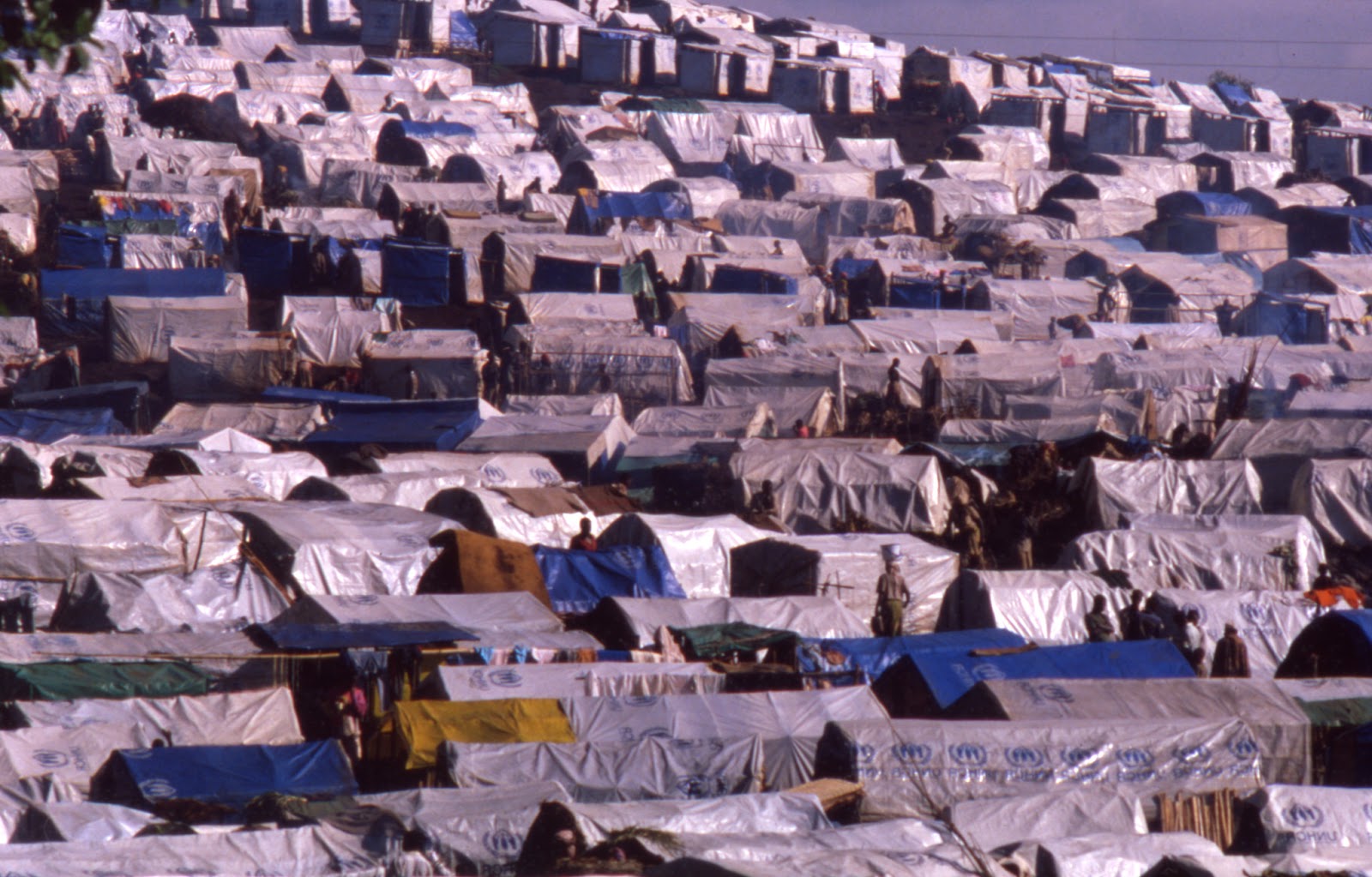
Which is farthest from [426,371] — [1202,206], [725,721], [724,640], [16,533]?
[1202,206]

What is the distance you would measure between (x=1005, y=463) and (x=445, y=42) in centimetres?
4719

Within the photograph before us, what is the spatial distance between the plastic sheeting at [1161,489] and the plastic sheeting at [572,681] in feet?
28.3

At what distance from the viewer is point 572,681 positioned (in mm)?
12367

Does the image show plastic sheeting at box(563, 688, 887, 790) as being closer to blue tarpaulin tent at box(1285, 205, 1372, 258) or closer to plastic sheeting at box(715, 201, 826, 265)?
plastic sheeting at box(715, 201, 826, 265)

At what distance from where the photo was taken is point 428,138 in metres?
47.1

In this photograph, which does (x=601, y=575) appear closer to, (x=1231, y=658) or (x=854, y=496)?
(x=854, y=496)

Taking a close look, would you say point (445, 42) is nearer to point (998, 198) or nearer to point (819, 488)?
point (998, 198)

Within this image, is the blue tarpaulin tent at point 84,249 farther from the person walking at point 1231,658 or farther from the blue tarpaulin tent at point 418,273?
the person walking at point 1231,658

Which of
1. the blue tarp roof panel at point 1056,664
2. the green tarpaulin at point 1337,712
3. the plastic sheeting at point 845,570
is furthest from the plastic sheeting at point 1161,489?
the green tarpaulin at point 1337,712

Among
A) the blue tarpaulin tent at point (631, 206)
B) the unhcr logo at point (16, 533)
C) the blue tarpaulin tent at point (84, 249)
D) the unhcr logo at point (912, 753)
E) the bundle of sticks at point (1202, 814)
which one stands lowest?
the bundle of sticks at point (1202, 814)

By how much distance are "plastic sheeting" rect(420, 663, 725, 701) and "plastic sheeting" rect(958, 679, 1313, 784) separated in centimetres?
193

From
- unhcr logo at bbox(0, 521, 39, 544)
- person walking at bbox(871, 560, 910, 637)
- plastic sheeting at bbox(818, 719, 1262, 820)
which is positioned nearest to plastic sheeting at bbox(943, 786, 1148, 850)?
plastic sheeting at bbox(818, 719, 1262, 820)

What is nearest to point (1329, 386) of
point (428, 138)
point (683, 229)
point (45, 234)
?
point (683, 229)

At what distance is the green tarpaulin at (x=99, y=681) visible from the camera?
12.0m
